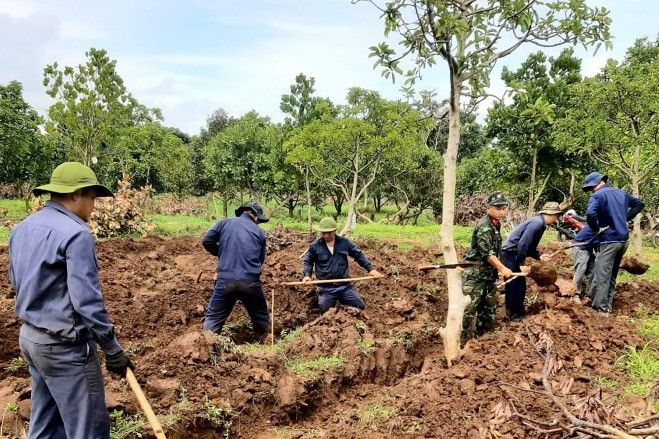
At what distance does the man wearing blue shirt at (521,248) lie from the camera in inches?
243

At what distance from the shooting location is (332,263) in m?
6.85

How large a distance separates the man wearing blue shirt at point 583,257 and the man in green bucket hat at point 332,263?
299 cm

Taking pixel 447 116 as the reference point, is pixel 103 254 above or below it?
below

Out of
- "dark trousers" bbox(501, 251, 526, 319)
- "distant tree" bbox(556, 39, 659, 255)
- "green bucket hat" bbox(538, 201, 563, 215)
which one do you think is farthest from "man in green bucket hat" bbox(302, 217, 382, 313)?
"distant tree" bbox(556, 39, 659, 255)

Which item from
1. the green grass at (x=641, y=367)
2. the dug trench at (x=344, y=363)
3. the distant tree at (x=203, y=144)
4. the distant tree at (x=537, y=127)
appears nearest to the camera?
the dug trench at (x=344, y=363)

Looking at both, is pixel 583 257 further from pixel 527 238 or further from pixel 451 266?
pixel 451 266

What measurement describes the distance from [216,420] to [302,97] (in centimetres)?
1647

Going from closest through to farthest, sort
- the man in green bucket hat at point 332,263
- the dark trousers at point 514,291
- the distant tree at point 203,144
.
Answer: the dark trousers at point 514,291 → the man in green bucket hat at point 332,263 → the distant tree at point 203,144

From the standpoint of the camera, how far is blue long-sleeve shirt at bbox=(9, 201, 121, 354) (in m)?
2.87

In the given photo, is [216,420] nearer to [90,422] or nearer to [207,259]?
[90,422]

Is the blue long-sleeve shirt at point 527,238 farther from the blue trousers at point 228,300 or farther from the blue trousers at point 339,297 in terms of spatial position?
the blue trousers at point 228,300

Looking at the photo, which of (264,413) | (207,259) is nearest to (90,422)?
(264,413)

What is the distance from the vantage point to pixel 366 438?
382cm

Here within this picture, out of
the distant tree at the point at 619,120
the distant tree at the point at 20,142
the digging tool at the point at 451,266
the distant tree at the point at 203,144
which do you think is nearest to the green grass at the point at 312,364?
the digging tool at the point at 451,266
